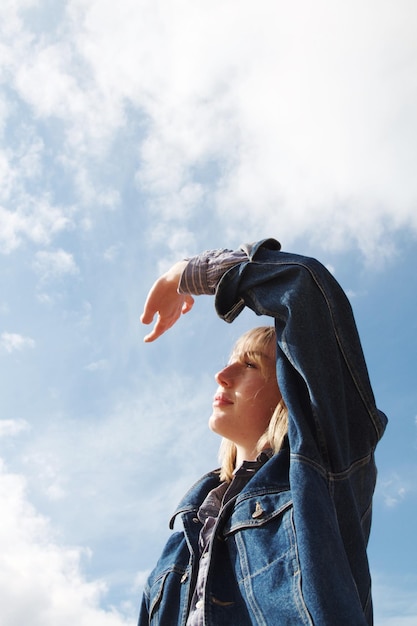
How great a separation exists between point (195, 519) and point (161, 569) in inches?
14.2

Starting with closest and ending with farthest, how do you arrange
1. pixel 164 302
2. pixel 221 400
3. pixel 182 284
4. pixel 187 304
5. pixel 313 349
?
pixel 313 349 → pixel 182 284 → pixel 164 302 → pixel 187 304 → pixel 221 400

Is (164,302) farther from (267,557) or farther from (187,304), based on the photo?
(267,557)

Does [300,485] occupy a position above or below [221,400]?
below

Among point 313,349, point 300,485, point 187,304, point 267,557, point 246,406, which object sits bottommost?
point 267,557

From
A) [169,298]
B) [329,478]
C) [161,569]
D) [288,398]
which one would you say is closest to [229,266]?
[169,298]

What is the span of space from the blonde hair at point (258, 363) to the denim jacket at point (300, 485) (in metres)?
0.31

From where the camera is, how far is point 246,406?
381 cm

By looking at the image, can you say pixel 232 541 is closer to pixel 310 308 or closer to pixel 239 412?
pixel 239 412

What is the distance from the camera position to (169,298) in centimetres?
361

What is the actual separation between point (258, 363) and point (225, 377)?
0.72 feet

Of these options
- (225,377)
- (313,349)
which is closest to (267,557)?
(313,349)

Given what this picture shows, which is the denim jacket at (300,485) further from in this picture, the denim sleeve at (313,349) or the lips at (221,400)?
the lips at (221,400)

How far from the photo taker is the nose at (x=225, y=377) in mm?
3953

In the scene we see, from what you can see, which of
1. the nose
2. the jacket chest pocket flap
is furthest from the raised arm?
the jacket chest pocket flap
